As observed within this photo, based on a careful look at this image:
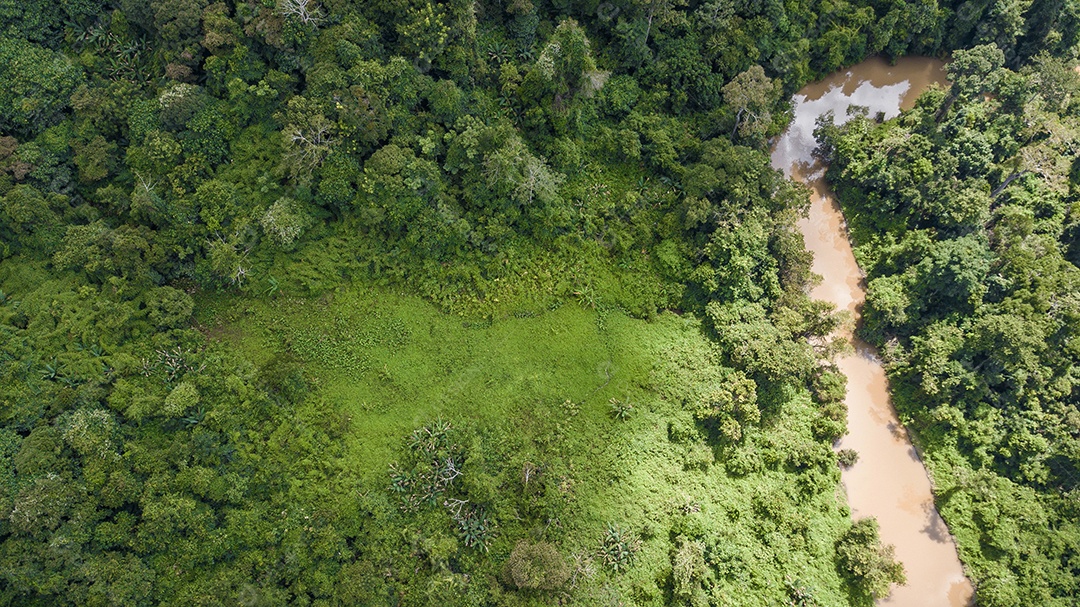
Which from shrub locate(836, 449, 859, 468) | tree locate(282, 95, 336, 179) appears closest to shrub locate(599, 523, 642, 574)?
shrub locate(836, 449, 859, 468)

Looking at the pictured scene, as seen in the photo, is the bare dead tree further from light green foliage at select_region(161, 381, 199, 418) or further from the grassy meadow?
light green foliage at select_region(161, 381, 199, 418)

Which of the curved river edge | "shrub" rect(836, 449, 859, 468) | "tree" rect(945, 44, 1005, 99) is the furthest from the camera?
"tree" rect(945, 44, 1005, 99)

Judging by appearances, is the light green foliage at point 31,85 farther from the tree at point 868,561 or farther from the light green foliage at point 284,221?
the tree at point 868,561

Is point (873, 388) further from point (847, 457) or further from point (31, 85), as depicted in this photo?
point (31, 85)

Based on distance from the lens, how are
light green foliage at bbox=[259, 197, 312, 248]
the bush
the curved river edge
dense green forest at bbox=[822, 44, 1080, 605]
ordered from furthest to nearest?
1. the curved river edge
2. dense green forest at bbox=[822, 44, 1080, 605]
3. light green foliage at bbox=[259, 197, 312, 248]
4. the bush

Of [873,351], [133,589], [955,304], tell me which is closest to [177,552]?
[133,589]

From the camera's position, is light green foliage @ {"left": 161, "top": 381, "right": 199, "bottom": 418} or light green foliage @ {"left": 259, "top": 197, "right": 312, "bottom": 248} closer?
light green foliage @ {"left": 161, "top": 381, "right": 199, "bottom": 418}
